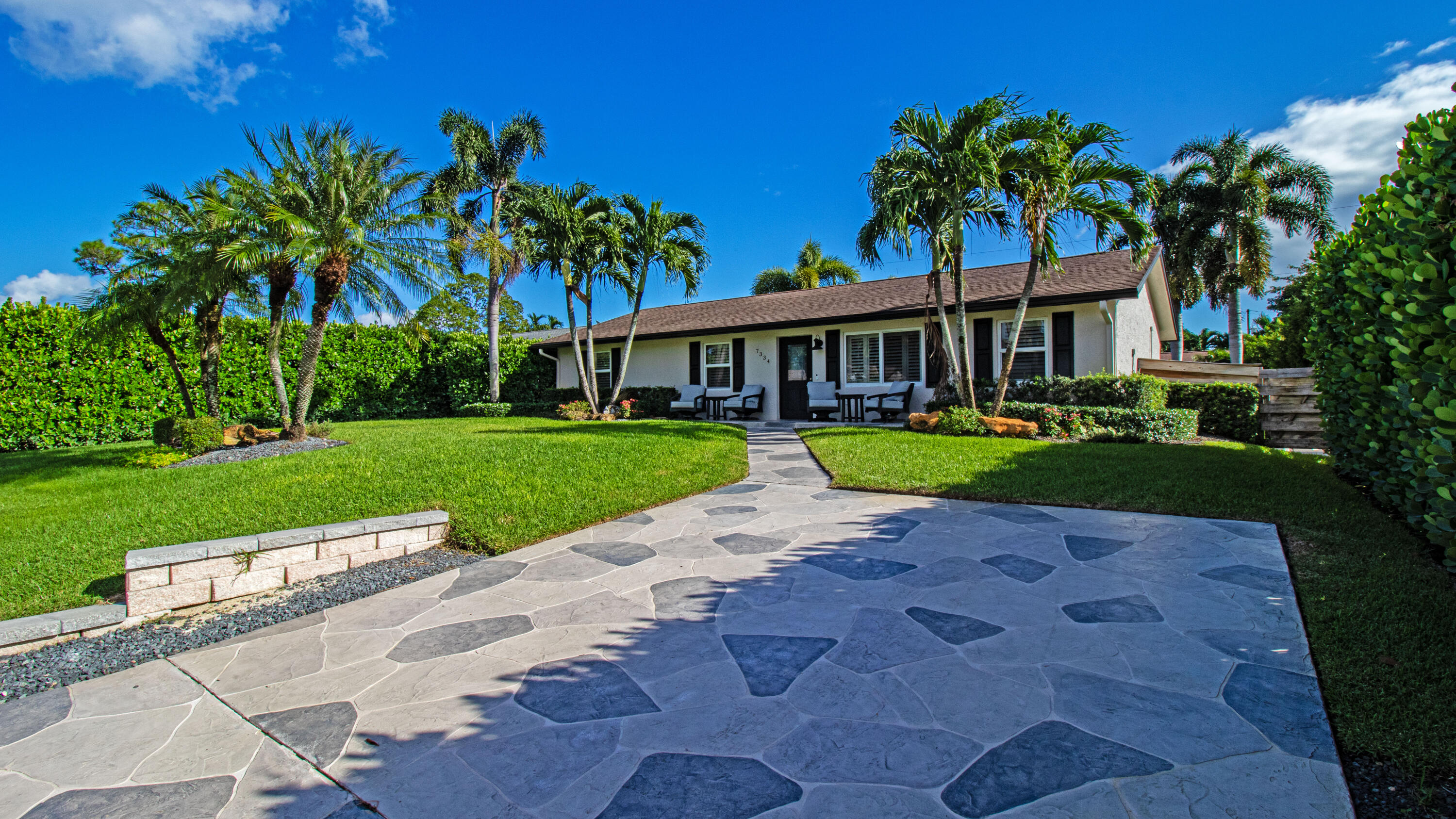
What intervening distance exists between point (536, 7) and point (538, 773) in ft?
35.1

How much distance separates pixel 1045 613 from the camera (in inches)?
120

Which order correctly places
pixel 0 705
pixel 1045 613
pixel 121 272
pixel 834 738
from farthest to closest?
pixel 121 272 → pixel 1045 613 → pixel 0 705 → pixel 834 738

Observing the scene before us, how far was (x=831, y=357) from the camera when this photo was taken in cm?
1503

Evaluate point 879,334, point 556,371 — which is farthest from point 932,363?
point 556,371

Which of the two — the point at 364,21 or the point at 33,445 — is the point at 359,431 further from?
the point at 364,21

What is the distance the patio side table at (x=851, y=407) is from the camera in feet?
46.0

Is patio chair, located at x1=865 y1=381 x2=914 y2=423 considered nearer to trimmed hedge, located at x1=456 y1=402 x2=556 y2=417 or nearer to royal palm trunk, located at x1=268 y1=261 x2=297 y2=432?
trimmed hedge, located at x1=456 y1=402 x2=556 y2=417

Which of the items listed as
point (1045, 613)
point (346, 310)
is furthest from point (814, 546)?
point (346, 310)

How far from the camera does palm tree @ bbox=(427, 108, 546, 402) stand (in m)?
19.2

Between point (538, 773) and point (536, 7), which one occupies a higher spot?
point (536, 7)

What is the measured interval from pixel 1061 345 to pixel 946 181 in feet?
14.9

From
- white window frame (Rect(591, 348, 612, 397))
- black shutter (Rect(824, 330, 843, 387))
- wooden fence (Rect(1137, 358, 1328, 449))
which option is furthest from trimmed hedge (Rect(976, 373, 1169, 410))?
white window frame (Rect(591, 348, 612, 397))

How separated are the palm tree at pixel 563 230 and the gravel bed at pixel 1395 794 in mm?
13996

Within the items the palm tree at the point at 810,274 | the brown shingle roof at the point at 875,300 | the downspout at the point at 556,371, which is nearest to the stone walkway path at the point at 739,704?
the brown shingle roof at the point at 875,300
